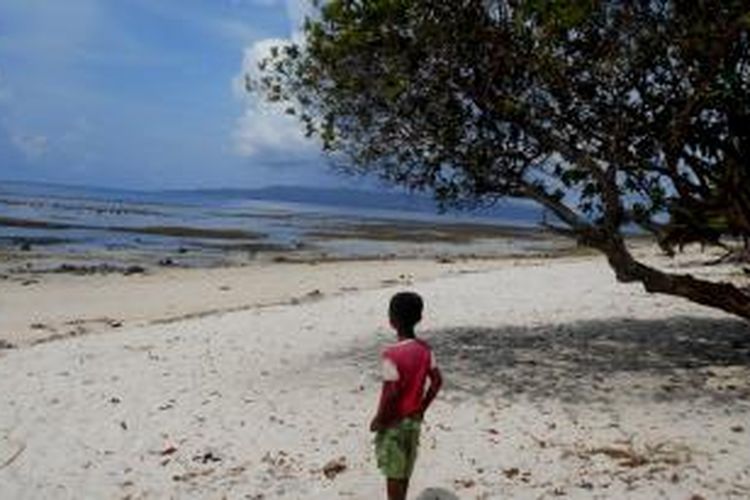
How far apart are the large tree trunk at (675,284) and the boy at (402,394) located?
606cm

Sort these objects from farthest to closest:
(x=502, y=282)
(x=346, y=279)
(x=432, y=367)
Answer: (x=346, y=279)
(x=502, y=282)
(x=432, y=367)

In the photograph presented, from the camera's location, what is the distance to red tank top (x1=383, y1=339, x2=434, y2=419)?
8.57m

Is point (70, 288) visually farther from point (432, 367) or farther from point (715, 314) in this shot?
point (432, 367)

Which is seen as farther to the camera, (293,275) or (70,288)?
(293,275)

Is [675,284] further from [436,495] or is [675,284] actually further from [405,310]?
[405,310]

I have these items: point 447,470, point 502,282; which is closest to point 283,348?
point 447,470

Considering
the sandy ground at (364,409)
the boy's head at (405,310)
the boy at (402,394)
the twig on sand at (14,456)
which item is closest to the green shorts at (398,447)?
the boy at (402,394)

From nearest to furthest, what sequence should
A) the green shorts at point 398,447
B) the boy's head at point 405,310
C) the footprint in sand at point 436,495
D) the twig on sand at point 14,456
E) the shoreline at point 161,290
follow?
the boy's head at point 405,310 < the green shorts at point 398,447 < the footprint in sand at point 436,495 < the twig on sand at point 14,456 < the shoreline at point 161,290

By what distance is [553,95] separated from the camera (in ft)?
45.5

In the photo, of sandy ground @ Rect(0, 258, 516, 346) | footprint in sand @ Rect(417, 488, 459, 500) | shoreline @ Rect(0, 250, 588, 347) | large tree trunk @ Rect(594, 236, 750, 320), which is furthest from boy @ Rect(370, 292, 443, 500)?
sandy ground @ Rect(0, 258, 516, 346)

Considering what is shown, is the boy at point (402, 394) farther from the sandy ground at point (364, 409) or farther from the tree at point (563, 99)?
the tree at point (563, 99)

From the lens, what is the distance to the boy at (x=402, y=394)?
8562 mm

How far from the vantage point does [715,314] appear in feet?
62.3

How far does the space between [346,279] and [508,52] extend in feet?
76.2
